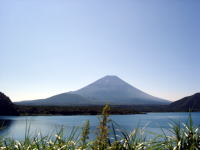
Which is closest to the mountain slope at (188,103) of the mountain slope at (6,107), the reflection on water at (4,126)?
the mountain slope at (6,107)

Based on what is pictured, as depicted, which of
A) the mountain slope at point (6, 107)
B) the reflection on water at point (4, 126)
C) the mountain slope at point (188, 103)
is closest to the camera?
the reflection on water at point (4, 126)

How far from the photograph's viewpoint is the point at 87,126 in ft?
10.6

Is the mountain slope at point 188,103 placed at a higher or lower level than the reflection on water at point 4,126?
higher

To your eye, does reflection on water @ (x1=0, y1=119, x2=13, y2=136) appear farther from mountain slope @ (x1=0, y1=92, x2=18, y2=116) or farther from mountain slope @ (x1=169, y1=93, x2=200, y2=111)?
mountain slope @ (x1=169, y1=93, x2=200, y2=111)

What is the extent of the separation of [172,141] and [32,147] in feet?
7.39

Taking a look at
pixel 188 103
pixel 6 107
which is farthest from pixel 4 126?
pixel 188 103

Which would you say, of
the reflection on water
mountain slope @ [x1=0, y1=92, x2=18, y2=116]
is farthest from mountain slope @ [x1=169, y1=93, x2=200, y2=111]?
the reflection on water

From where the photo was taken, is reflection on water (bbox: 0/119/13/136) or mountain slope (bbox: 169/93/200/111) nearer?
reflection on water (bbox: 0/119/13/136)

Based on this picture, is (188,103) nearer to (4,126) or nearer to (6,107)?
(6,107)

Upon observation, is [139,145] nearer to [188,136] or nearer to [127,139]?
[127,139]

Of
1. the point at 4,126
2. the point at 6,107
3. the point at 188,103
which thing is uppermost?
the point at 188,103

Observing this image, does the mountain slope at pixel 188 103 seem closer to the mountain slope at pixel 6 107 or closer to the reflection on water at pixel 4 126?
the mountain slope at pixel 6 107

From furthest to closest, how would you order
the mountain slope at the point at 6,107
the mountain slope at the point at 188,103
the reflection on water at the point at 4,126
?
the mountain slope at the point at 188,103 → the mountain slope at the point at 6,107 → the reflection on water at the point at 4,126

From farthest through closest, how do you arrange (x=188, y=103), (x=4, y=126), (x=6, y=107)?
(x=188, y=103) → (x=6, y=107) → (x=4, y=126)
